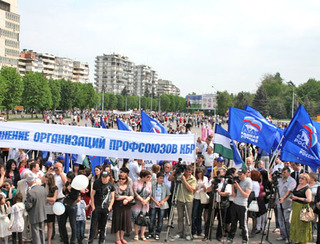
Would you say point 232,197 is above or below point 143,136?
below

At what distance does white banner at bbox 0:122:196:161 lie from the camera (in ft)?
28.5

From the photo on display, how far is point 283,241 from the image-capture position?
878cm

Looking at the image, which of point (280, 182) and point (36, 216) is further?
point (280, 182)

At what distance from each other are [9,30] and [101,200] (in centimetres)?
9818

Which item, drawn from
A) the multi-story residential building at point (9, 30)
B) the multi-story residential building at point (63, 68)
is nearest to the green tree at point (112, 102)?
the multi-story residential building at point (63, 68)

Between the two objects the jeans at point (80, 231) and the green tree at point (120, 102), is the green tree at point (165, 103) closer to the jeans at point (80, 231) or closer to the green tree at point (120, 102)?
the green tree at point (120, 102)

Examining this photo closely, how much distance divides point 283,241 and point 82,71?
7159 inches

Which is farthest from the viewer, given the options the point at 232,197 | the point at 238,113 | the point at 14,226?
the point at 238,113

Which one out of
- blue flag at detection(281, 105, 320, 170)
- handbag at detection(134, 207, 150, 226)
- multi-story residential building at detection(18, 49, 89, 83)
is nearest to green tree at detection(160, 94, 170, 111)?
multi-story residential building at detection(18, 49, 89, 83)

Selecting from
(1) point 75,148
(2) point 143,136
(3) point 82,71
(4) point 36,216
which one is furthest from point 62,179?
(3) point 82,71

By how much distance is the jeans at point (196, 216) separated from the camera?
881 cm

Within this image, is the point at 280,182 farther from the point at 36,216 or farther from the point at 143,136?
the point at 36,216

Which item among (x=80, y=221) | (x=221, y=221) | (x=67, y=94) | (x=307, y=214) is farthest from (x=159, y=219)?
(x=67, y=94)

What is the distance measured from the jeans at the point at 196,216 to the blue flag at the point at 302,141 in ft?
8.02
